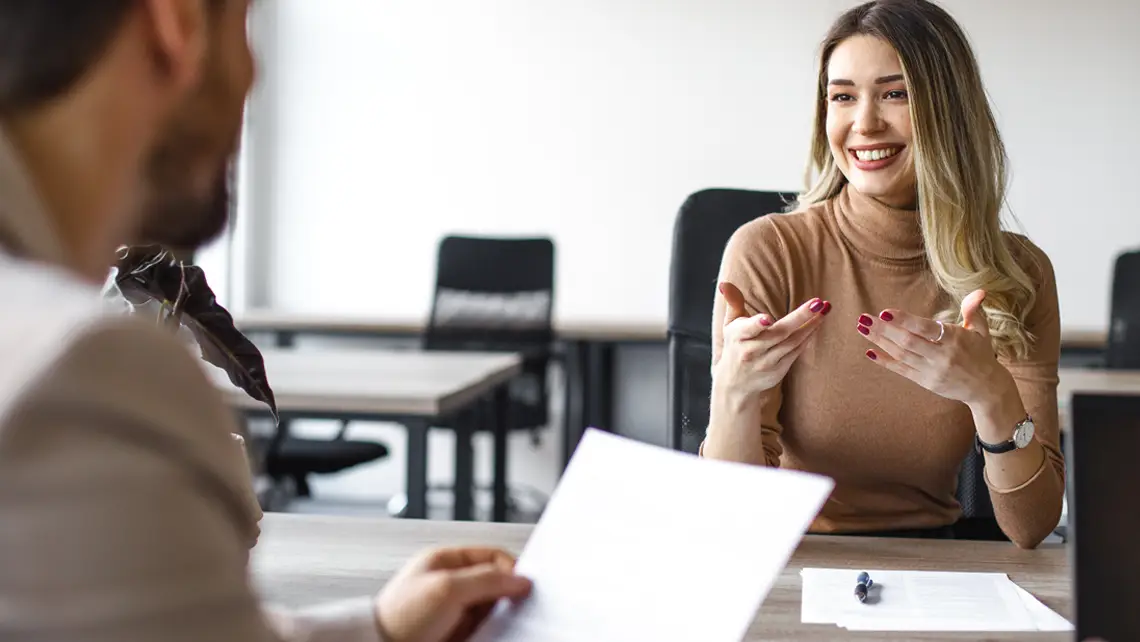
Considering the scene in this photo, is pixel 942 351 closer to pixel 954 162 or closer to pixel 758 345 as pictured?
pixel 758 345

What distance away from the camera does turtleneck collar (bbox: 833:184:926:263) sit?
4.91 ft

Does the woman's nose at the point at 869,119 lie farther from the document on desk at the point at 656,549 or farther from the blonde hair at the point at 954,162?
the document on desk at the point at 656,549

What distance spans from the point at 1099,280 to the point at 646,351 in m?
1.99

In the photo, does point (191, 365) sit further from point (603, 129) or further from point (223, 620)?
point (603, 129)

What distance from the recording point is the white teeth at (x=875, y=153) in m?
1.46

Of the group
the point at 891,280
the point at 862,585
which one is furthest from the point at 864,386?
the point at 862,585

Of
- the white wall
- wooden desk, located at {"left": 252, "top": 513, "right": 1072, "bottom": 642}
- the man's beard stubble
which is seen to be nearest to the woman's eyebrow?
wooden desk, located at {"left": 252, "top": 513, "right": 1072, "bottom": 642}

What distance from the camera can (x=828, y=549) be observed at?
3.68 feet

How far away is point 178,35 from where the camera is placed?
40cm

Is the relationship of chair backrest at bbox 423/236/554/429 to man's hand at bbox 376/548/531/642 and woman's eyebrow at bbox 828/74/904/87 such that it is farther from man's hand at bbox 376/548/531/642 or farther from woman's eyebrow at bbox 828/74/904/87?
man's hand at bbox 376/548/531/642

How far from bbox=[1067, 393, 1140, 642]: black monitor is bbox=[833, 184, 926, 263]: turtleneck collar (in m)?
0.90

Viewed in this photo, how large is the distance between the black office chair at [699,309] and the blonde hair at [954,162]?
262 millimetres

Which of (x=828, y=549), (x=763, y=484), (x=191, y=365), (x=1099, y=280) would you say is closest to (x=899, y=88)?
(x=828, y=549)

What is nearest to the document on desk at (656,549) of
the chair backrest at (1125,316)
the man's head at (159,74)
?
the man's head at (159,74)
